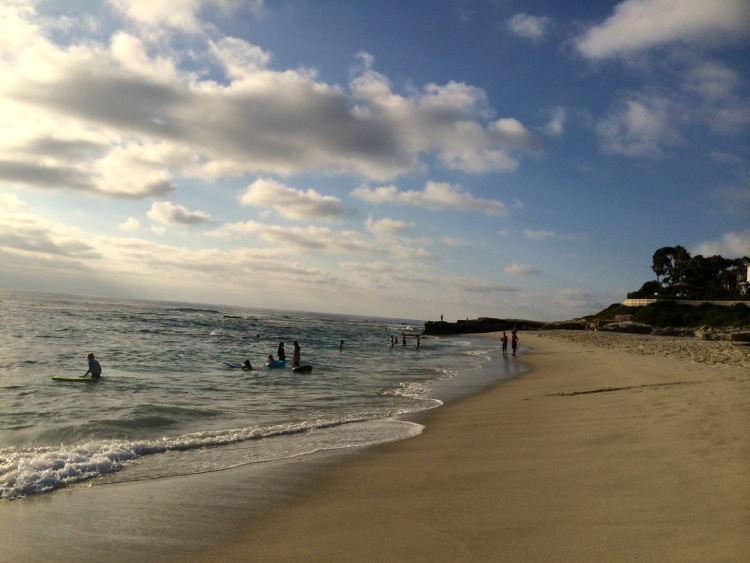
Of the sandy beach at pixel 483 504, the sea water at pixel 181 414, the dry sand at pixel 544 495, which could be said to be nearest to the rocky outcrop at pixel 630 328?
the sea water at pixel 181 414

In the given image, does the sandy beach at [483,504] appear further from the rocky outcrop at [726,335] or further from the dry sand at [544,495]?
the rocky outcrop at [726,335]

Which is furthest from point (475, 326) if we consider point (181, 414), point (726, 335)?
point (181, 414)

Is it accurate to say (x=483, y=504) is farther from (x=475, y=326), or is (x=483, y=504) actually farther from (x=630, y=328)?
(x=475, y=326)

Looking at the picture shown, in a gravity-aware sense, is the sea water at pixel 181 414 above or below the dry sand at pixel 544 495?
below

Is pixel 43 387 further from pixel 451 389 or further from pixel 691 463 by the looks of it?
pixel 691 463

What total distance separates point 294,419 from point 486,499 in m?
7.24

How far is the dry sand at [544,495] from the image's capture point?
4.27 meters

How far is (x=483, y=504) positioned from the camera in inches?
212

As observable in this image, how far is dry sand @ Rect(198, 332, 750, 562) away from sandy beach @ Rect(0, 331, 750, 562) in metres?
0.02

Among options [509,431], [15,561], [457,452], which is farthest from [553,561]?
[509,431]

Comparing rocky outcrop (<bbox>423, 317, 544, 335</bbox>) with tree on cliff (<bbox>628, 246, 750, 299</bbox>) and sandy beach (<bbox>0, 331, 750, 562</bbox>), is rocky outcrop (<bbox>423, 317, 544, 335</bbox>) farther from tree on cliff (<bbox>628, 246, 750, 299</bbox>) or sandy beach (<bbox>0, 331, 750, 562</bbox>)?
sandy beach (<bbox>0, 331, 750, 562</bbox>)

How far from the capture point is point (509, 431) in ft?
31.0

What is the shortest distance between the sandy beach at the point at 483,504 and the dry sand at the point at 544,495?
0.02 m

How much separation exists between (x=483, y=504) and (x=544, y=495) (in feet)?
2.41
